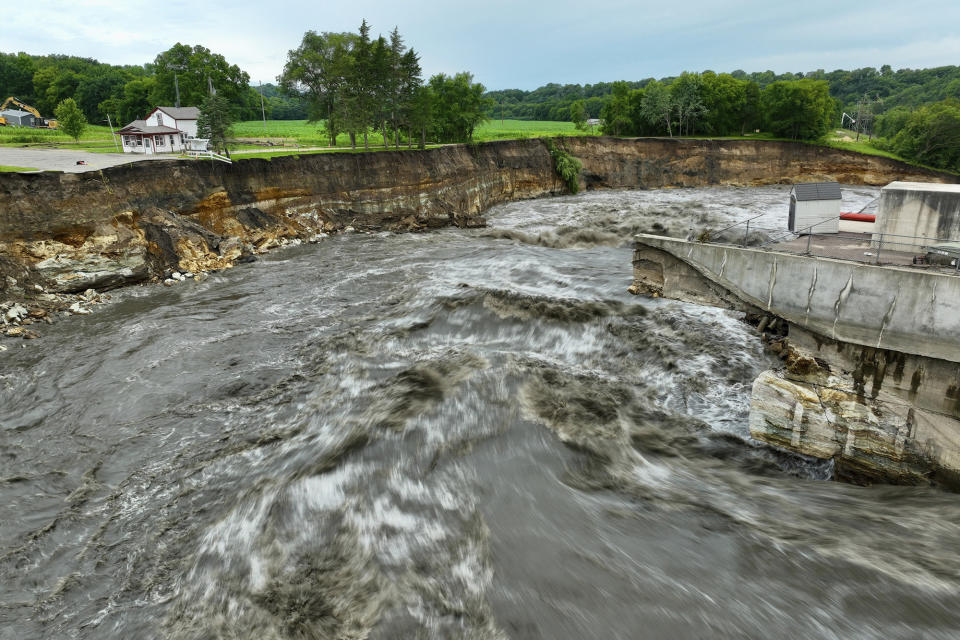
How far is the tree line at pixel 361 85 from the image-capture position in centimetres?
4597

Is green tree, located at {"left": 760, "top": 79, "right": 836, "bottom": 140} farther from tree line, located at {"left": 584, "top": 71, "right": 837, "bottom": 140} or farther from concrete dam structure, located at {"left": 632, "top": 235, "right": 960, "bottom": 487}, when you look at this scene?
concrete dam structure, located at {"left": 632, "top": 235, "right": 960, "bottom": 487}

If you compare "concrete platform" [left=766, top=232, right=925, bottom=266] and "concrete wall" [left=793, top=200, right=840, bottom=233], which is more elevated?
"concrete wall" [left=793, top=200, right=840, bottom=233]

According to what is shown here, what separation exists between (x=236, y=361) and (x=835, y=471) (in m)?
17.9

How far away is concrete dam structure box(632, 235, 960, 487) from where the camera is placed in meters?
11.5

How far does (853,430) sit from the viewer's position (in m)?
12.2

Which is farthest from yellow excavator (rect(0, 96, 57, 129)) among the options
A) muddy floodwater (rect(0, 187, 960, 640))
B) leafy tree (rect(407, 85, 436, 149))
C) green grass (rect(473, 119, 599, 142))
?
muddy floodwater (rect(0, 187, 960, 640))

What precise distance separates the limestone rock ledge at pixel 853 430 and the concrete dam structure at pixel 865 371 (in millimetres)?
21

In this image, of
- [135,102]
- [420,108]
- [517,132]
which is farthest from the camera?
[135,102]

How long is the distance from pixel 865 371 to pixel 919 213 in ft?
19.5

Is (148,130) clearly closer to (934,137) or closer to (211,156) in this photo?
(211,156)

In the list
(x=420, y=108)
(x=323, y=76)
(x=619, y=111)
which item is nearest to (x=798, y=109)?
(x=619, y=111)

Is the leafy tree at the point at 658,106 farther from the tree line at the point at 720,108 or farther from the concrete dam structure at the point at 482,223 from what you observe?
the concrete dam structure at the point at 482,223

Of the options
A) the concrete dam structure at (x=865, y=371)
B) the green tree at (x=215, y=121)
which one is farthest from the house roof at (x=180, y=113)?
the concrete dam structure at (x=865, y=371)

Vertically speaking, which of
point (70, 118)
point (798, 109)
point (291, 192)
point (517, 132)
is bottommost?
point (291, 192)
